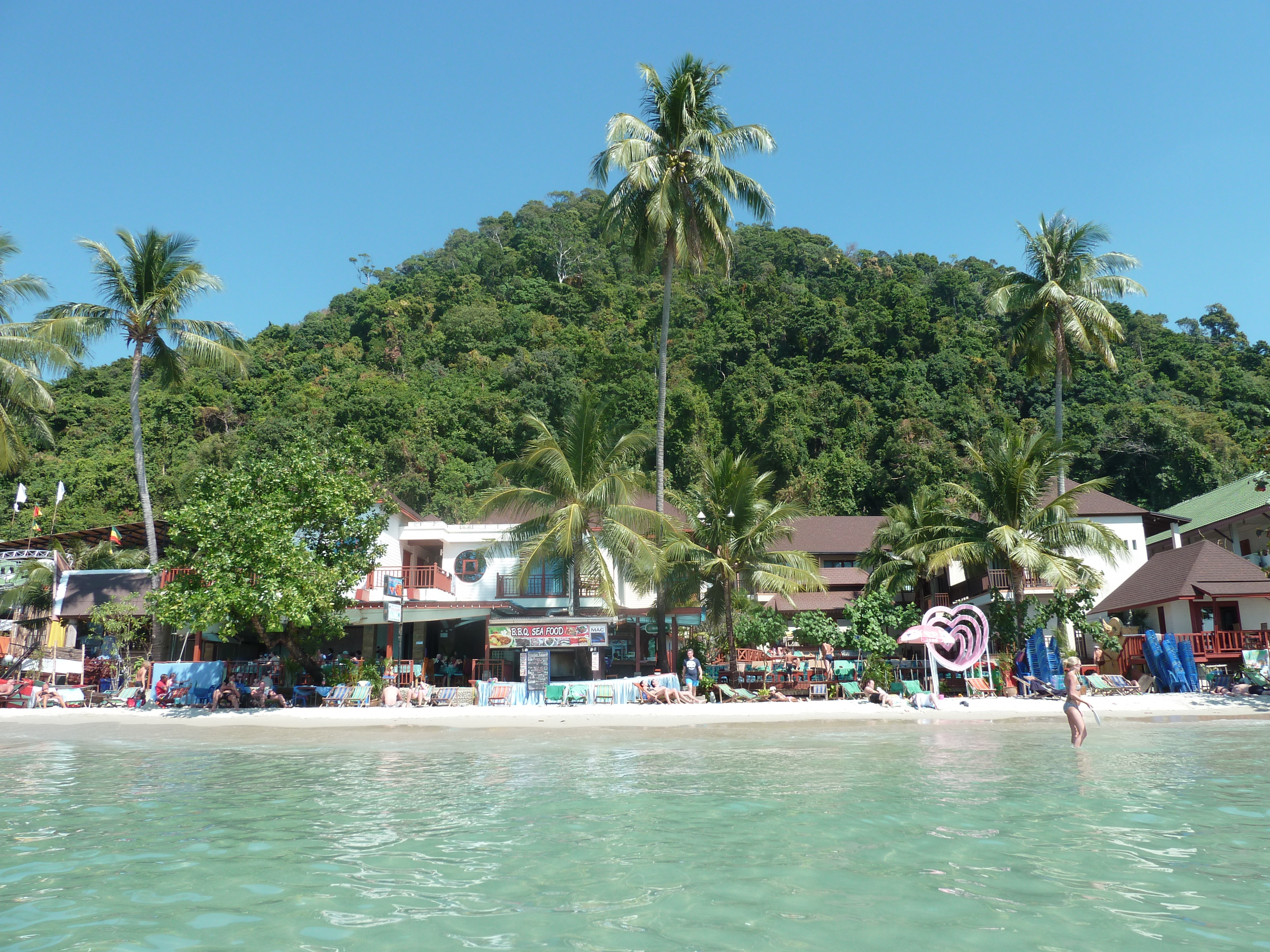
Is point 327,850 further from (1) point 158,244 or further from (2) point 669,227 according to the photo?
(1) point 158,244

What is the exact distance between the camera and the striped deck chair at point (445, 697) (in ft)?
70.5

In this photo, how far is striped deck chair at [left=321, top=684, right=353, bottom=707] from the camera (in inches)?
850

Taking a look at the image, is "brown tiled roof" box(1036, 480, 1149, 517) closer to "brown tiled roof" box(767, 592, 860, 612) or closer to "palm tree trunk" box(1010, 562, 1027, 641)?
"brown tiled roof" box(767, 592, 860, 612)

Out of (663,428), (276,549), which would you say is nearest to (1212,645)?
(663,428)

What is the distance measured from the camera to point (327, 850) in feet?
24.6

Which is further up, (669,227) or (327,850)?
(669,227)

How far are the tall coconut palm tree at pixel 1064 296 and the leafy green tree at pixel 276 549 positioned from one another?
22461mm

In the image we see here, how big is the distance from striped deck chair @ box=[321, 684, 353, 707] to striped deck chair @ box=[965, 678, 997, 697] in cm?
1571

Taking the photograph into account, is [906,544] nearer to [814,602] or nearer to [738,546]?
[738,546]

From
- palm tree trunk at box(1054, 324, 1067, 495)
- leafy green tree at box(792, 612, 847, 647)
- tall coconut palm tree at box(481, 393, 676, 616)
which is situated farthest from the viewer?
palm tree trunk at box(1054, 324, 1067, 495)

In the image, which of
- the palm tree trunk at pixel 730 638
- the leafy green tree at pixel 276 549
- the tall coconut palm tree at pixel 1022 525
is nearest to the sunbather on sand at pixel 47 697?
the leafy green tree at pixel 276 549

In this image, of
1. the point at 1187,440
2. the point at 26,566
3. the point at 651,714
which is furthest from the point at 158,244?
the point at 1187,440

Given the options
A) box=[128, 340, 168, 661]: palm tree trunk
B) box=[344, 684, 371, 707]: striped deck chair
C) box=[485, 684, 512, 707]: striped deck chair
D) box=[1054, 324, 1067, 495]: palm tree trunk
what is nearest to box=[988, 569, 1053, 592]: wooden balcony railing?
box=[1054, 324, 1067, 495]: palm tree trunk

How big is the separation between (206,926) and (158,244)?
966 inches
